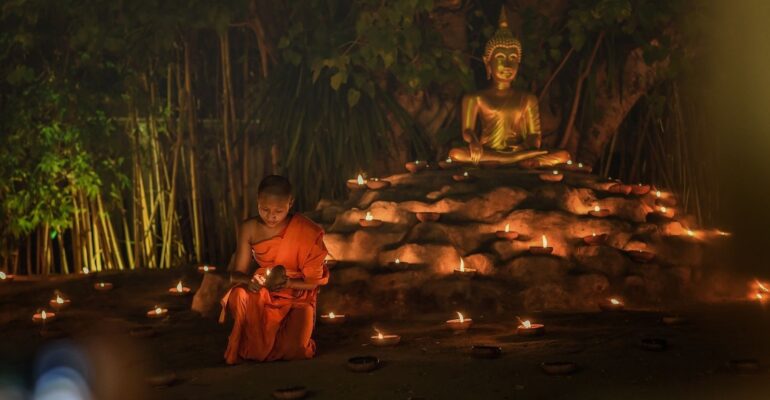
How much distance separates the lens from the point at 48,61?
10.2 m

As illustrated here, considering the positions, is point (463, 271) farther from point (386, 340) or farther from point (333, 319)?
point (386, 340)

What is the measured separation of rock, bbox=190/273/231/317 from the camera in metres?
7.62

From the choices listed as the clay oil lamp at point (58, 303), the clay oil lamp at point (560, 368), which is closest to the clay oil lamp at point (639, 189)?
the clay oil lamp at point (560, 368)

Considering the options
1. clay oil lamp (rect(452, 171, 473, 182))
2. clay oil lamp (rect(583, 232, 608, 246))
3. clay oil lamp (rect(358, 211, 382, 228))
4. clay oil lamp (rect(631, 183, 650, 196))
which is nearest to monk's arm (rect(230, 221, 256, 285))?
clay oil lamp (rect(358, 211, 382, 228))

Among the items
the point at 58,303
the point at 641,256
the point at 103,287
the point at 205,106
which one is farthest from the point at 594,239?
the point at 205,106

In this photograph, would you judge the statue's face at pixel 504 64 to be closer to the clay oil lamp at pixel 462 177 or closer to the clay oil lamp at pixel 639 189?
the clay oil lamp at pixel 462 177

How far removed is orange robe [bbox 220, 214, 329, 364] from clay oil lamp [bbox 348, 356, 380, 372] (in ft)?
2.11

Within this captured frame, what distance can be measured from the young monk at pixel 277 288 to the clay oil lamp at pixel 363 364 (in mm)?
641

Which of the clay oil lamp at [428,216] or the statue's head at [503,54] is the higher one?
the statue's head at [503,54]

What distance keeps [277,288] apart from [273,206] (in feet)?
1.62

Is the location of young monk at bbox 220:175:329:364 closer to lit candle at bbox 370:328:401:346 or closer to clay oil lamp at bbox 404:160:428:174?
lit candle at bbox 370:328:401:346

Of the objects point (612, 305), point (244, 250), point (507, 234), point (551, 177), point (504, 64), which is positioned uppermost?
point (504, 64)

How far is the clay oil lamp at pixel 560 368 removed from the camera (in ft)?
15.8

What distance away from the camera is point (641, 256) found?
7672 mm
